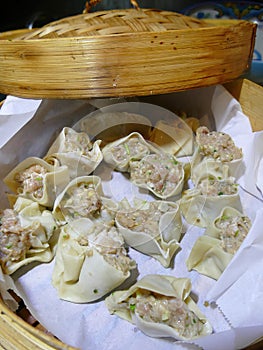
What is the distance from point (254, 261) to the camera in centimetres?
100

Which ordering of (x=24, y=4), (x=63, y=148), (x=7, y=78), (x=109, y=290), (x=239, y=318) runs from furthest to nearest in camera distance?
(x=24, y=4), (x=63, y=148), (x=7, y=78), (x=109, y=290), (x=239, y=318)

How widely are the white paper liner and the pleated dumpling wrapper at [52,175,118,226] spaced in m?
0.11

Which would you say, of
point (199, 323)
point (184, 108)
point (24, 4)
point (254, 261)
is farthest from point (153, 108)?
point (24, 4)

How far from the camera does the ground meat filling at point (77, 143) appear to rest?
1.40 m

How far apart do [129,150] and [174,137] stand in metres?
0.20

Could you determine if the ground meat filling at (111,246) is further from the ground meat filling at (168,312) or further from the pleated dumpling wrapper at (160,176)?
the pleated dumpling wrapper at (160,176)

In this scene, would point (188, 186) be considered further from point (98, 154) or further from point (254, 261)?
point (254, 261)

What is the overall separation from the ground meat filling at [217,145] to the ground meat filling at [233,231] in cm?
28

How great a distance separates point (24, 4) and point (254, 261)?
2.29 metres

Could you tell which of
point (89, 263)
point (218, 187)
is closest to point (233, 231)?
point (218, 187)

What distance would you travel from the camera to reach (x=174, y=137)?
1481 mm

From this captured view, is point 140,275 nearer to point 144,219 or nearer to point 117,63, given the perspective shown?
point 144,219

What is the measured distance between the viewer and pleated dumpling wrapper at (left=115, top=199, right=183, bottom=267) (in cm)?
116

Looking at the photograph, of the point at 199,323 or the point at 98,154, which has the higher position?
the point at 98,154
